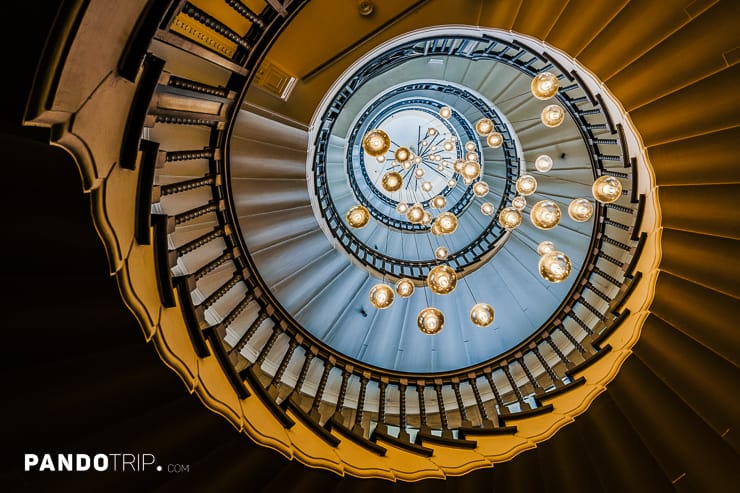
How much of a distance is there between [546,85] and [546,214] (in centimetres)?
101

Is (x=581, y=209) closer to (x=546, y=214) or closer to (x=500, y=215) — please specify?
(x=546, y=214)

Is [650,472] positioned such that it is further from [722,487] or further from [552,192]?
[552,192]

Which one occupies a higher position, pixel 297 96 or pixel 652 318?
pixel 297 96

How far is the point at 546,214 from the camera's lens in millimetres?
2621

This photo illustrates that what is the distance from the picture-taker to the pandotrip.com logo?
6.07 feet

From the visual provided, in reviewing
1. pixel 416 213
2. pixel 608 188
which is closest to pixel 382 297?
pixel 416 213

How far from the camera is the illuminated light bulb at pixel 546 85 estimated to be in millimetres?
2588

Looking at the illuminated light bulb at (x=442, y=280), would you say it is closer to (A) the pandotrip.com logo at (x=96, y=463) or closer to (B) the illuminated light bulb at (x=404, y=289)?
(B) the illuminated light bulb at (x=404, y=289)

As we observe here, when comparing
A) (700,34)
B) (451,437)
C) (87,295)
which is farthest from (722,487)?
(87,295)

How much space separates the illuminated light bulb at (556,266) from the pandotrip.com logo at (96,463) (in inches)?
115

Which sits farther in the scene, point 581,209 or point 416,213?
point 416,213

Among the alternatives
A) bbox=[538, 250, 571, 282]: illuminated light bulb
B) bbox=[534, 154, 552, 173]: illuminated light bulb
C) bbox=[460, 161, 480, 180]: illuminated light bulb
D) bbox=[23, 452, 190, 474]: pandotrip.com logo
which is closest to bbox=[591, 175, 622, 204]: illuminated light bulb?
bbox=[538, 250, 571, 282]: illuminated light bulb

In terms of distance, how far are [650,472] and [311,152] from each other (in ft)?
15.4

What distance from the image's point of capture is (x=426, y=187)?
17.3 feet
